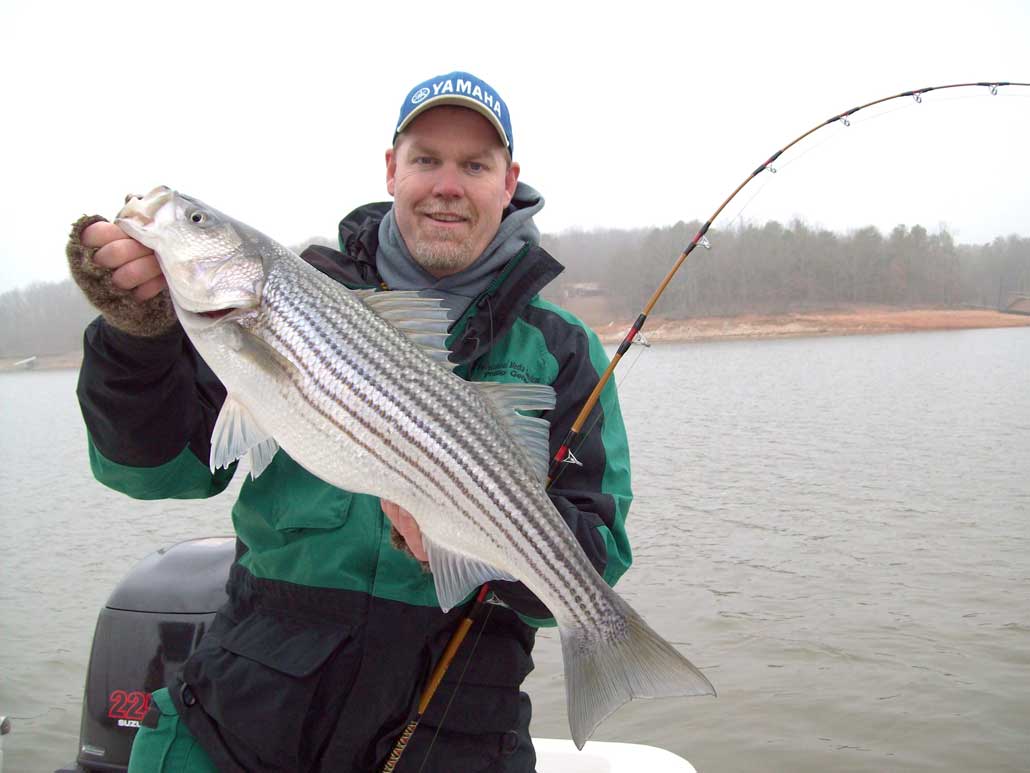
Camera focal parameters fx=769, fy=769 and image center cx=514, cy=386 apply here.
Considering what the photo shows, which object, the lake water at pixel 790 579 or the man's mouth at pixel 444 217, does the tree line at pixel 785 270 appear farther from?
the lake water at pixel 790 579

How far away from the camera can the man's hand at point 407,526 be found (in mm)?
2887

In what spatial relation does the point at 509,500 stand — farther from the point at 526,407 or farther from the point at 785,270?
the point at 785,270

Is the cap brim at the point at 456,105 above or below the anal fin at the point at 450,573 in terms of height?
above

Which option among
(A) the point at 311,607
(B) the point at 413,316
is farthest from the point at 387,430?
(A) the point at 311,607

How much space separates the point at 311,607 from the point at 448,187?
6.60ft

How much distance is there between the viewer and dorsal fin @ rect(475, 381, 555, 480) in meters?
2.96

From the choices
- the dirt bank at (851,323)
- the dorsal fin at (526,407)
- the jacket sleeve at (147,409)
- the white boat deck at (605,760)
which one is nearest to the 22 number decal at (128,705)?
the jacket sleeve at (147,409)

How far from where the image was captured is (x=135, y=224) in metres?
2.79

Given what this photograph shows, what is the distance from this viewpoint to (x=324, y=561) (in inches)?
125

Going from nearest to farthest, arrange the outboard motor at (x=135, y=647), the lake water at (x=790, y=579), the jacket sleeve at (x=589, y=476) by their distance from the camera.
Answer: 1. the jacket sleeve at (x=589, y=476)
2. the outboard motor at (x=135, y=647)
3. the lake water at (x=790, y=579)

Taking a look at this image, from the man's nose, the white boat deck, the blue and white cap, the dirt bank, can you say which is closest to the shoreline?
the dirt bank

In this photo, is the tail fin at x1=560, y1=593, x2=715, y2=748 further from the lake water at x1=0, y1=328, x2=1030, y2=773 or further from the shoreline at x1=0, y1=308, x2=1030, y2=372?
the shoreline at x1=0, y1=308, x2=1030, y2=372

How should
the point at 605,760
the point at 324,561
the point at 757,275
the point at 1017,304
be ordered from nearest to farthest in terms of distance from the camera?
the point at 324,561, the point at 605,760, the point at 757,275, the point at 1017,304

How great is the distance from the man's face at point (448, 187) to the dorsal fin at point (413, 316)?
72cm
